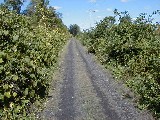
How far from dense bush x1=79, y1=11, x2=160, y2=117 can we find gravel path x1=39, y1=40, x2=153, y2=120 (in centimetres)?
66

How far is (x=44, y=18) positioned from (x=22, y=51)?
43.0 m

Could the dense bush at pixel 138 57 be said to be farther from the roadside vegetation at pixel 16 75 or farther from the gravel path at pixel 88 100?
the roadside vegetation at pixel 16 75

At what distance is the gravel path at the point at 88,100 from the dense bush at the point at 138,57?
656 millimetres

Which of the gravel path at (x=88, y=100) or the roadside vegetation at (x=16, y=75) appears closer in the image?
the roadside vegetation at (x=16, y=75)

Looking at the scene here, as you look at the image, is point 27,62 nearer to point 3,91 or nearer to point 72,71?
point 3,91

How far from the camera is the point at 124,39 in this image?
22.6 m

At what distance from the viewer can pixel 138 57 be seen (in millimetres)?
20188

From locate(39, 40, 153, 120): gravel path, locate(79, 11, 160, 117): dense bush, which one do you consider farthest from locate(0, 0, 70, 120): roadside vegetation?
locate(79, 11, 160, 117): dense bush

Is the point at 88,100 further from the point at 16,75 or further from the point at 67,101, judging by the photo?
the point at 16,75

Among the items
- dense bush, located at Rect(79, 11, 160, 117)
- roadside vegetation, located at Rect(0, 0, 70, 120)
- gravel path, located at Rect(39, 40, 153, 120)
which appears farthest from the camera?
dense bush, located at Rect(79, 11, 160, 117)

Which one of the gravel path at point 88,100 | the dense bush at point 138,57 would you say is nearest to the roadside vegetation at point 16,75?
the gravel path at point 88,100

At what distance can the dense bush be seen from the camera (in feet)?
40.8

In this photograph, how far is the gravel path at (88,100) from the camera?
11.3 m

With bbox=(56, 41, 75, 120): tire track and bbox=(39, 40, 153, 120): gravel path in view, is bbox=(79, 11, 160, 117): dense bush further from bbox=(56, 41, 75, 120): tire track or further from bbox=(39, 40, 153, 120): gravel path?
bbox=(56, 41, 75, 120): tire track
